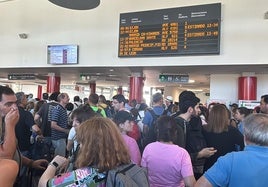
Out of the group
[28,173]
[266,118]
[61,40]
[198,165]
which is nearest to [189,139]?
[198,165]

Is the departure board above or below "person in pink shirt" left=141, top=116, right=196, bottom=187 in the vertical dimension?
above

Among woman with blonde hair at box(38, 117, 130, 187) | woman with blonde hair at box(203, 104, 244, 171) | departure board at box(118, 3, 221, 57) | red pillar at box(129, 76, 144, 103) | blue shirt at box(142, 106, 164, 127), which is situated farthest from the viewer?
red pillar at box(129, 76, 144, 103)

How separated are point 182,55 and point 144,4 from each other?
1671 millimetres

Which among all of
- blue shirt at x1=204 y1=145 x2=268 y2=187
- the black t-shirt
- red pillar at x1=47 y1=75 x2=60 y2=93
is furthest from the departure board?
blue shirt at x1=204 y1=145 x2=268 y2=187

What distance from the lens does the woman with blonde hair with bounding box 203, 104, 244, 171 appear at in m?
2.88

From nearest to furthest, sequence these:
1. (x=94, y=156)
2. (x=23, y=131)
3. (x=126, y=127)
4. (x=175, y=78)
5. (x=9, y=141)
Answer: (x=94, y=156) < (x=9, y=141) < (x=126, y=127) < (x=23, y=131) < (x=175, y=78)

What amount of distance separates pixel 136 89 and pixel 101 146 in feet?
25.2

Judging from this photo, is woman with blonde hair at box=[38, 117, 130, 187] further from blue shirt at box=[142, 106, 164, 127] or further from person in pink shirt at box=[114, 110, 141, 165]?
blue shirt at box=[142, 106, 164, 127]

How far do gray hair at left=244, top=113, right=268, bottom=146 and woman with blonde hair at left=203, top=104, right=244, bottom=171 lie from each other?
3.75ft

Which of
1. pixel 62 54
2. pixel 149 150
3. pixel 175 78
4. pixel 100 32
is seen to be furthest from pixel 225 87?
pixel 149 150

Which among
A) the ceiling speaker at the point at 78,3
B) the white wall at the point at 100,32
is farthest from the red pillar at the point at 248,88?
the ceiling speaker at the point at 78,3

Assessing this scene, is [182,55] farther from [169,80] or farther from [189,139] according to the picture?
[189,139]

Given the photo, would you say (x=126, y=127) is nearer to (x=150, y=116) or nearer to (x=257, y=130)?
(x=257, y=130)

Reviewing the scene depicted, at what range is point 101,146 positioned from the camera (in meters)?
1.50
